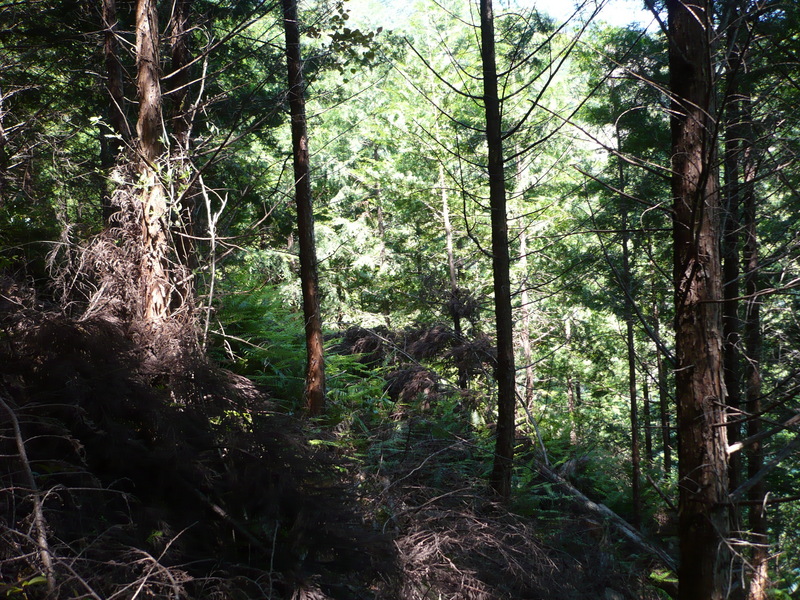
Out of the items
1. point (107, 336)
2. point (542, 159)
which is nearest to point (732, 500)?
point (107, 336)

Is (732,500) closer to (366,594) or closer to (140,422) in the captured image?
(366,594)

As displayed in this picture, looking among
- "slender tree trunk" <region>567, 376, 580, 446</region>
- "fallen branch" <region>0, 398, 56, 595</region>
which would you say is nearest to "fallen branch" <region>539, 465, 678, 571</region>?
"slender tree trunk" <region>567, 376, 580, 446</region>

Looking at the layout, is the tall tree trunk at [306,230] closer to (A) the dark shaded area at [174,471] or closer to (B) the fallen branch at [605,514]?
(A) the dark shaded area at [174,471]

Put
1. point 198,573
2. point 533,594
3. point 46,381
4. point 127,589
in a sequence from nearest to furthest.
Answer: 1. point 127,589
2. point 198,573
3. point 46,381
4. point 533,594

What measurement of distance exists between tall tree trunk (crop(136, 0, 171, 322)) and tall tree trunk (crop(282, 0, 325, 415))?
7.10 feet

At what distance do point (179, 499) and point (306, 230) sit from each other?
4.30m

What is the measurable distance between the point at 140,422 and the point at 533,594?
3326 millimetres

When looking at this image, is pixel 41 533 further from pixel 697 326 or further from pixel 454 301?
pixel 454 301

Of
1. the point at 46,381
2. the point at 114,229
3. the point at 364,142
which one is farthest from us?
the point at 364,142

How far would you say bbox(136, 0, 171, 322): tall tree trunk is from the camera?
504cm

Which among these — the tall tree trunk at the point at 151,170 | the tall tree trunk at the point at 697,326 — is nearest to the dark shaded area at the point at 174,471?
the tall tree trunk at the point at 151,170

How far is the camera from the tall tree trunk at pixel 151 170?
5.04 m

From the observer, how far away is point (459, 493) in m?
5.83

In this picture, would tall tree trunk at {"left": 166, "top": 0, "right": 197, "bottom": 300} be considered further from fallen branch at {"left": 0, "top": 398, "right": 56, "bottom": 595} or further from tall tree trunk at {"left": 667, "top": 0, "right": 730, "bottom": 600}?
tall tree trunk at {"left": 667, "top": 0, "right": 730, "bottom": 600}
